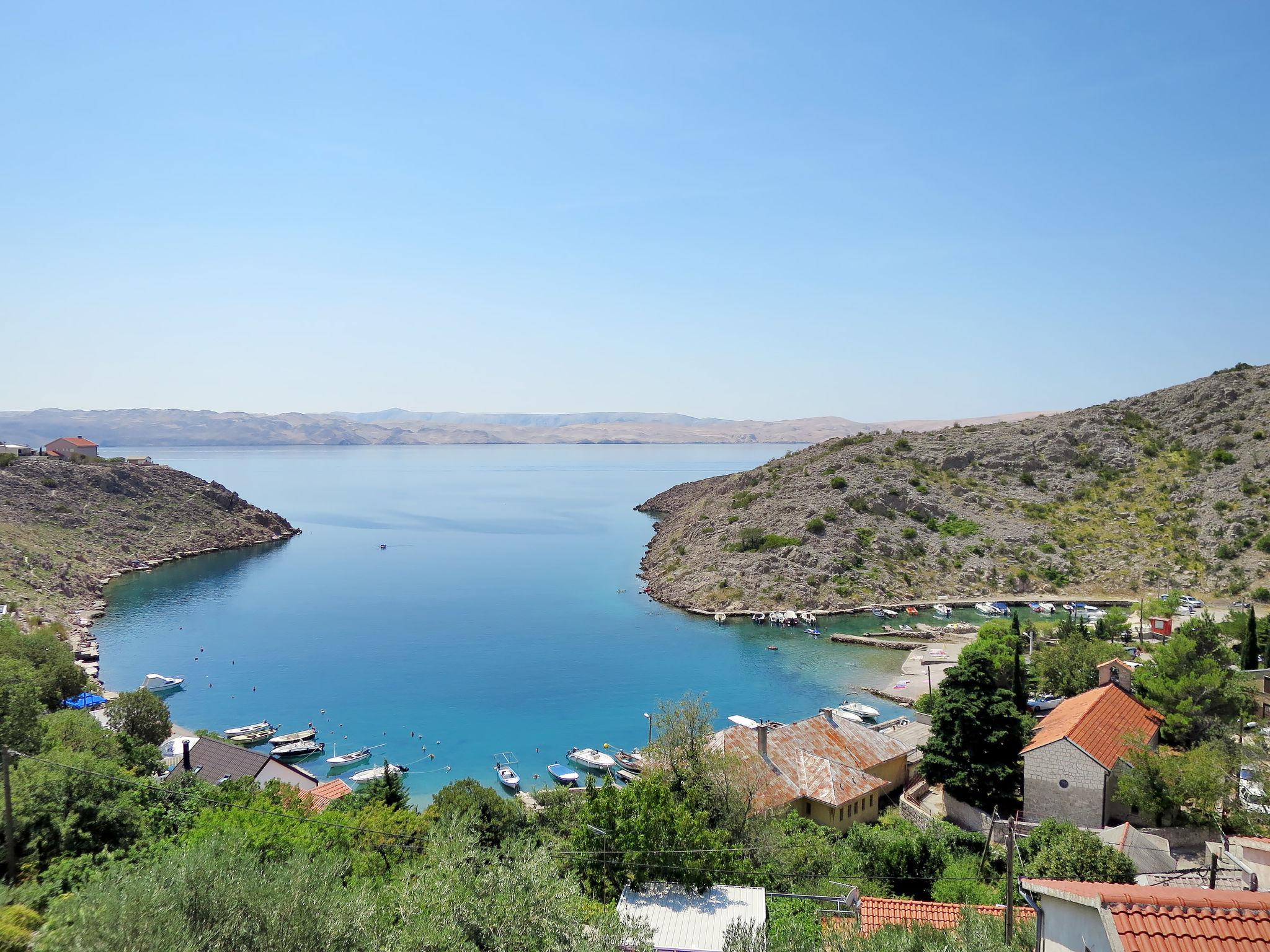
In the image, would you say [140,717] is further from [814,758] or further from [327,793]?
[814,758]

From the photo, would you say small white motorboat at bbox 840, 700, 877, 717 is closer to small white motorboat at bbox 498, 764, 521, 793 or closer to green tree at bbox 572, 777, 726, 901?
small white motorboat at bbox 498, 764, 521, 793

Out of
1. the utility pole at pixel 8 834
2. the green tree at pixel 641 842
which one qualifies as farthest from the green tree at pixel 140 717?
the green tree at pixel 641 842

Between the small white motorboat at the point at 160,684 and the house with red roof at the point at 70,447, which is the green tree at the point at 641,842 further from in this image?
the house with red roof at the point at 70,447

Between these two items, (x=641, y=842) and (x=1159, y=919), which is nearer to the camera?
(x=1159, y=919)

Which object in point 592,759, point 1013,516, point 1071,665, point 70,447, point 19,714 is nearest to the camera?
point 19,714

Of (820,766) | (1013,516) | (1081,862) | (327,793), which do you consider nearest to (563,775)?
(327,793)

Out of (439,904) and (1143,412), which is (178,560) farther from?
(1143,412)

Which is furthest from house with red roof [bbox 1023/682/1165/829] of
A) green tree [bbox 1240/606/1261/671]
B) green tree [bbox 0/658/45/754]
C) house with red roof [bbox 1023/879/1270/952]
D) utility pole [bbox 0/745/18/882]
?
green tree [bbox 0/658/45/754]
